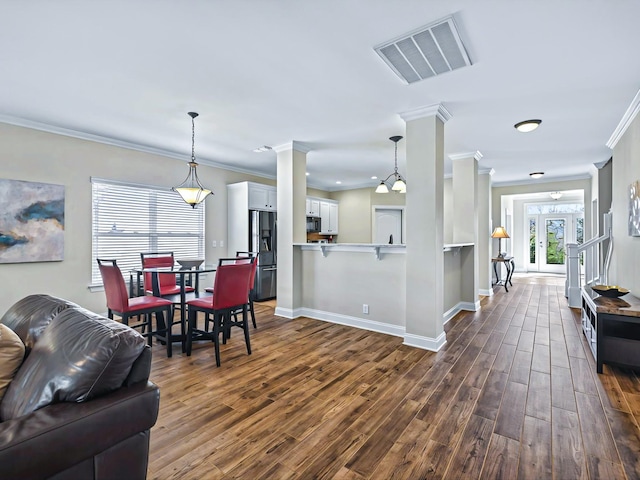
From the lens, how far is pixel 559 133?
14.3 ft

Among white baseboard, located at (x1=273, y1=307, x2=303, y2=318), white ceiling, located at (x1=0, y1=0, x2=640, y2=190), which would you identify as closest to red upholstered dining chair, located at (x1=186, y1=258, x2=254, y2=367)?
white baseboard, located at (x1=273, y1=307, x2=303, y2=318)

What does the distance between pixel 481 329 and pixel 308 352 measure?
240 centimetres

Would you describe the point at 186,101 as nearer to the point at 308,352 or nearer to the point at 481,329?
the point at 308,352

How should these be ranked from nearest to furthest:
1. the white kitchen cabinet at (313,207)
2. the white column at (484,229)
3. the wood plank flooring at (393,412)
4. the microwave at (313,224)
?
the wood plank flooring at (393,412)
the white column at (484,229)
the white kitchen cabinet at (313,207)
the microwave at (313,224)

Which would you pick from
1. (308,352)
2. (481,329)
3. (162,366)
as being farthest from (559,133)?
(162,366)

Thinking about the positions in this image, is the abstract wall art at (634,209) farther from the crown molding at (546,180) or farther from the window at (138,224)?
the window at (138,224)

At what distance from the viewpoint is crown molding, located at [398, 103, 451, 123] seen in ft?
11.2

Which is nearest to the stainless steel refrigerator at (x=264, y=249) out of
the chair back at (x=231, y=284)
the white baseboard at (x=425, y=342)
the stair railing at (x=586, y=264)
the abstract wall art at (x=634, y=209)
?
the chair back at (x=231, y=284)

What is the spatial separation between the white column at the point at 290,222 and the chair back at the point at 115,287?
2.21 metres

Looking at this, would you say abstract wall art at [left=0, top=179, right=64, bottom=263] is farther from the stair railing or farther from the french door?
the french door

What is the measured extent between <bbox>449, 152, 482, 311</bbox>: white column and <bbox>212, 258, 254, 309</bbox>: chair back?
3.71m

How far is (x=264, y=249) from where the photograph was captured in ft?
20.1

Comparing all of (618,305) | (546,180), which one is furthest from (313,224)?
(618,305)

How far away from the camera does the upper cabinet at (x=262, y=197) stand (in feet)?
19.5
